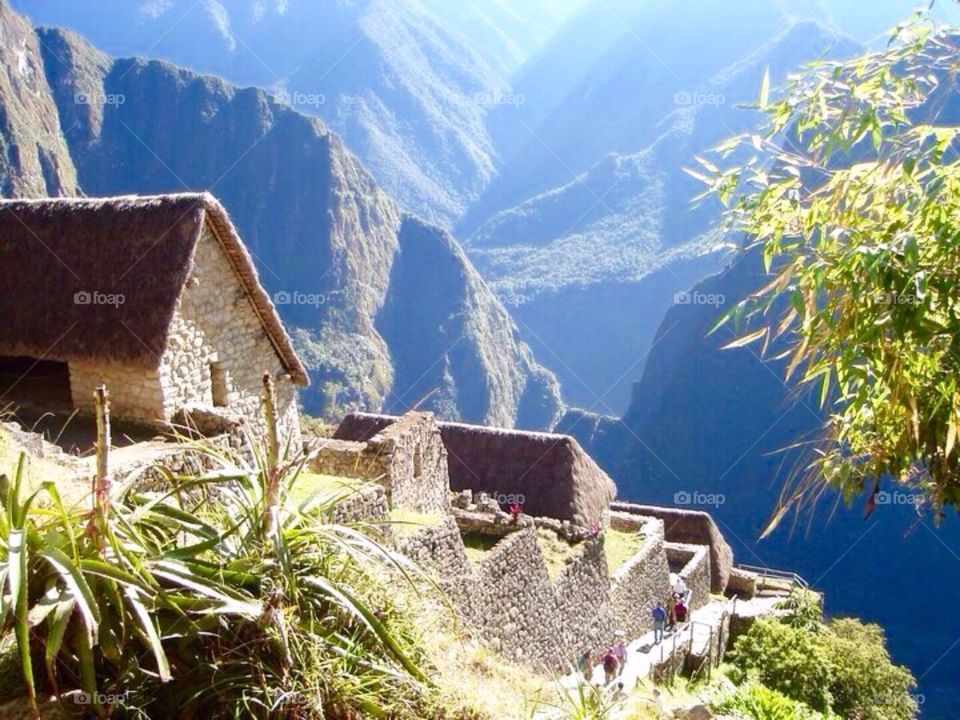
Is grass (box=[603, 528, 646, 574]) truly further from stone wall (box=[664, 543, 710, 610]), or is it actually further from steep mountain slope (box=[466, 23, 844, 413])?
steep mountain slope (box=[466, 23, 844, 413])

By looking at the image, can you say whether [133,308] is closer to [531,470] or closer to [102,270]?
[102,270]

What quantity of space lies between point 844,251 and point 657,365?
94.2m

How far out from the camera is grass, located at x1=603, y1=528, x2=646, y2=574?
16791 mm

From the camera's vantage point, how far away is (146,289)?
9727 mm

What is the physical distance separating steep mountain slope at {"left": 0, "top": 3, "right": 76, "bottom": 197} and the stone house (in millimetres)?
48048

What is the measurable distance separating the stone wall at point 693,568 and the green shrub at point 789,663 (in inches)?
221

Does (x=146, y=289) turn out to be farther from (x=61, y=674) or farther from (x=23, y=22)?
(x=23, y=22)

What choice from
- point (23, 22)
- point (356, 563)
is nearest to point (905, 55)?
point (356, 563)

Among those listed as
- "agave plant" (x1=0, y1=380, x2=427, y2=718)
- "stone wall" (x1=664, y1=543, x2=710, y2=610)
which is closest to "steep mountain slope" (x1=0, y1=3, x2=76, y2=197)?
"stone wall" (x1=664, y1=543, x2=710, y2=610)

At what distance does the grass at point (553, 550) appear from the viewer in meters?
13.2

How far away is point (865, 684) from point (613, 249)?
348ft

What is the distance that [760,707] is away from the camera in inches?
322

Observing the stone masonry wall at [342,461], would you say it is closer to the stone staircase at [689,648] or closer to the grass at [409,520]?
the grass at [409,520]

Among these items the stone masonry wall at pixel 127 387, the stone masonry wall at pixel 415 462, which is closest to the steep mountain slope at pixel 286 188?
the stone masonry wall at pixel 415 462
